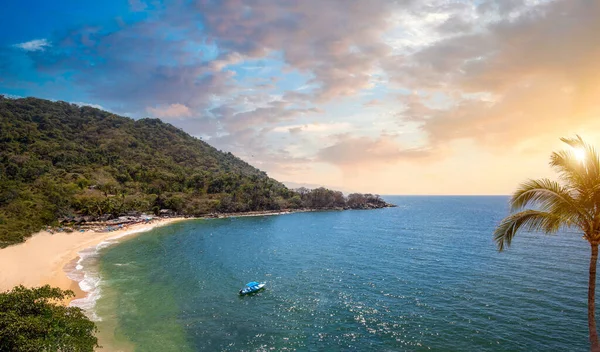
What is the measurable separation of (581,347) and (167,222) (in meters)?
122

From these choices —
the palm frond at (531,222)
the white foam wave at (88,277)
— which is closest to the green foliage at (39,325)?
the white foam wave at (88,277)

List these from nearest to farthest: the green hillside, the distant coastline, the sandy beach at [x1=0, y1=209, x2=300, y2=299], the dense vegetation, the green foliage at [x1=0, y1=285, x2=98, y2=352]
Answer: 1. the green foliage at [x1=0, y1=285, x2=98, y2=352]
2. the sandy beach at [x1=0, y1=209, x2=300, y2=299]
3. the distant coastline
4. the dense vegetation
5. the green hillside

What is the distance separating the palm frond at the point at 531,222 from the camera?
→ 11828mm

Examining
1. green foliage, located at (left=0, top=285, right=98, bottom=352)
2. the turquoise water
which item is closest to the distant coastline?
the turquoise water

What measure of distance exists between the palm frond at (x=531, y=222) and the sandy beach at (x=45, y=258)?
161 ft

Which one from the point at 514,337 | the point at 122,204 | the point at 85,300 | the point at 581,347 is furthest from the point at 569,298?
the point at 122,204

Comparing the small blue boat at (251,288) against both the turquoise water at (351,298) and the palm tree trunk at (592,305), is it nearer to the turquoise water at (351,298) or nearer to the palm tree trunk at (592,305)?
the turquoise water at (351,298)

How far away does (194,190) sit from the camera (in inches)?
6388

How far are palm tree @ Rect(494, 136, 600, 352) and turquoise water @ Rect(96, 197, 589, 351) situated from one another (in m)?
18.6

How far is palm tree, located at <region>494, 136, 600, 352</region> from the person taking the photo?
1095 cm

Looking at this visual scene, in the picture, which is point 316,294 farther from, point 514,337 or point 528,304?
point 528,304

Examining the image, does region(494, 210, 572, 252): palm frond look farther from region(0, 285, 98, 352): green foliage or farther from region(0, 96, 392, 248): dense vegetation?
region(0, 96, 392, 248): dense vegetation

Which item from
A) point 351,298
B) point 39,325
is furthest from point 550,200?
point 351,298

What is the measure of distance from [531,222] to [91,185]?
158m
